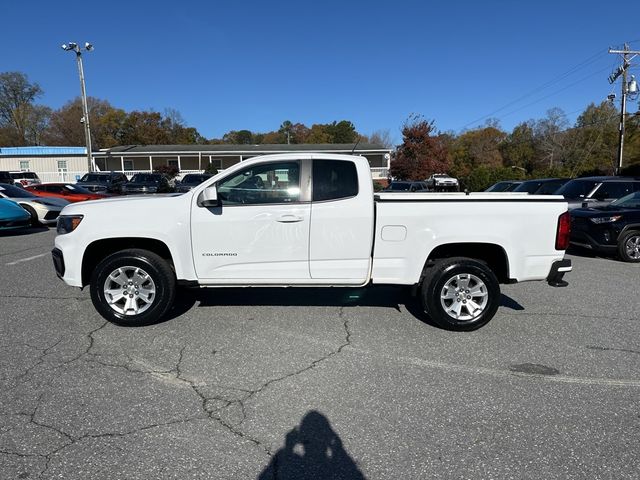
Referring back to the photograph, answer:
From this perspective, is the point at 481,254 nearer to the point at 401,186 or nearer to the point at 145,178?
the point at 401,186

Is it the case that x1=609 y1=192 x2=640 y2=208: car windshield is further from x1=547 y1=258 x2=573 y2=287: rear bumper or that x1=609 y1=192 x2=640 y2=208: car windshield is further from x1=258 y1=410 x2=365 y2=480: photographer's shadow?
x1=258 y1=410 x2=365 y2=480: photographer's shadow

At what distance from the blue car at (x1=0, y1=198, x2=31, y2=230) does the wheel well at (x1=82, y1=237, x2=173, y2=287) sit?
869 cm

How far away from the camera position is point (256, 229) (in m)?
4.63

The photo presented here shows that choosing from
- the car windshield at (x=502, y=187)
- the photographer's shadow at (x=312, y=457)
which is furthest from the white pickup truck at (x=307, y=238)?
the car windshield at (x=502, y=187)

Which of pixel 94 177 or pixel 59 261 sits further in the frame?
pixel 94 177

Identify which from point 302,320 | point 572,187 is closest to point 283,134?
point 572,187

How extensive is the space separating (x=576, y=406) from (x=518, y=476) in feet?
3.56

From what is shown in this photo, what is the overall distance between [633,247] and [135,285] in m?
9.40

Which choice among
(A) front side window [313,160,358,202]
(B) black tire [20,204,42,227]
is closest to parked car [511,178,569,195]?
(A) front side window [313,160,358,202]

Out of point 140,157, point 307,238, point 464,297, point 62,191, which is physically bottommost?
point 464,297

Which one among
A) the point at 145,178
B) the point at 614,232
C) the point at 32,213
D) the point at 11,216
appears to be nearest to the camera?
the point at 614,232

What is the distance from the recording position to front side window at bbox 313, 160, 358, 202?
470 centimetres

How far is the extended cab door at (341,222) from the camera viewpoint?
4.62 m

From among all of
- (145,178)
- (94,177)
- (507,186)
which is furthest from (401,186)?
(94,177)
